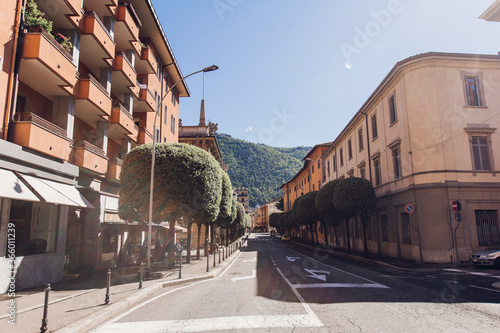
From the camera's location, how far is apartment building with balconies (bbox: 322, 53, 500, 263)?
63.9 feet

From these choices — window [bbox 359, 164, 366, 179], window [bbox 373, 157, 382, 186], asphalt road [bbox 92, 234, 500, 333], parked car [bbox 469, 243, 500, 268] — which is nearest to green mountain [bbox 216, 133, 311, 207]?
window [bbox 359, 164, 366, 179]

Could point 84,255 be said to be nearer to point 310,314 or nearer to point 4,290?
point 4,290

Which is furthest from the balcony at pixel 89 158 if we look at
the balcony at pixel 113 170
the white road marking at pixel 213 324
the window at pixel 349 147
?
the window at pixel 349 147

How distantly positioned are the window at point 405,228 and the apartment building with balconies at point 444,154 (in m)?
0.07

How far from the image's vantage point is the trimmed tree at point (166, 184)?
623 inches

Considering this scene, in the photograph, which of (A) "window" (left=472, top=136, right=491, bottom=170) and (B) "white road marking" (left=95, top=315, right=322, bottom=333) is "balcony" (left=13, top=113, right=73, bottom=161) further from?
(A) "window" (left=472, top=136, right=491, bottom=170)

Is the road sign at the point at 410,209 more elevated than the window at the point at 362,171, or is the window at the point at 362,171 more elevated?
the window at the point at 362,171

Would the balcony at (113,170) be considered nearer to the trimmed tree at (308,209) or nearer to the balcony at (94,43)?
the balcony at (94,43)

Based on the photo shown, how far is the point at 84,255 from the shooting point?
56.6 feet

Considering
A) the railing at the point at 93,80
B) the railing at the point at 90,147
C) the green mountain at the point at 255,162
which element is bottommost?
the railing at the point at 90,147

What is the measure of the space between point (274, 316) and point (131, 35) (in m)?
19.4

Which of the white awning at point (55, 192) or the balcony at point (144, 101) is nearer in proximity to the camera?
the white awning at point (55, 192)

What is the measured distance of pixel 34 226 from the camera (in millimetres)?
12555

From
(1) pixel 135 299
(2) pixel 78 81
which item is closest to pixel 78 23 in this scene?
(2) pixel 78 81
